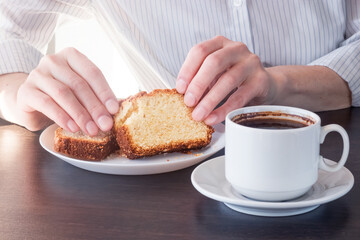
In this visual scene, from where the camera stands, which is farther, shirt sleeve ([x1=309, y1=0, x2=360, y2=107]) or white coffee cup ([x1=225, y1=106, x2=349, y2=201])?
shirt sleeve ([x1=309, y1=0, x2=360, y2=107])

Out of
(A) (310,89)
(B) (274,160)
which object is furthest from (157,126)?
(A) (310,89)

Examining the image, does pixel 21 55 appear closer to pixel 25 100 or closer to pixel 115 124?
pixel 25 100

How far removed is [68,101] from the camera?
3.25ft

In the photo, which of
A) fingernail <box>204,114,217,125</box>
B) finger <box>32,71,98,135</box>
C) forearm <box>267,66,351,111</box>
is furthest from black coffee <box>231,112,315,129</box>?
forearm <box>267,66,351,111</box>

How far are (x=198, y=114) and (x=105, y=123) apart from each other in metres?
0.19

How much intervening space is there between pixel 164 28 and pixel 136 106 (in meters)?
0.76

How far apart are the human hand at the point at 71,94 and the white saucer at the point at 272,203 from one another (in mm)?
275

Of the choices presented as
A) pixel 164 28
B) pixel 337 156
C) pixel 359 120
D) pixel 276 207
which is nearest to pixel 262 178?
pixel 276 207

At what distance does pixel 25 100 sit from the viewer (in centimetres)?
109

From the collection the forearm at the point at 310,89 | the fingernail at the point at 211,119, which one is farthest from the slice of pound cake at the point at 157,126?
the forearm at the point at 310,89

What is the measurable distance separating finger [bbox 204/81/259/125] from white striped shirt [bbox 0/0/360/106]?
500 millimetres

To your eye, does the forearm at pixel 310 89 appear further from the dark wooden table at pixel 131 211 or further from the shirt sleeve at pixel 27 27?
the shirt sleeve at pixel 27 27

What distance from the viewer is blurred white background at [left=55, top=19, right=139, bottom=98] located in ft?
12.0

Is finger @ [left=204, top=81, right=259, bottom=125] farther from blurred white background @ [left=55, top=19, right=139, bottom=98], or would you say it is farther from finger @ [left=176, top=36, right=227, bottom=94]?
blurred white background @ [left=55, top=19, right=139, bottom=98]
